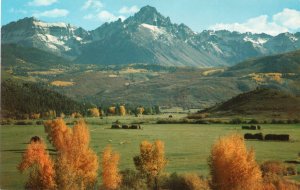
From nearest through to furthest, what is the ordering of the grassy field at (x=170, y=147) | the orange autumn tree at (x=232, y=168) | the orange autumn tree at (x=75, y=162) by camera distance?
the orange autumn tree at (x=232, y=168) → the orange autumn tree at (x=75, y=162) → the grassy field at (x=170, y=147)

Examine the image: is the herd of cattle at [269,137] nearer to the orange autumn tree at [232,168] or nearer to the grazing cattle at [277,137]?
the grazing cattle at [277,137]

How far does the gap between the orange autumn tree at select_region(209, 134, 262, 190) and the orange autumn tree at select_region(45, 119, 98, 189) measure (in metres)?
24.2

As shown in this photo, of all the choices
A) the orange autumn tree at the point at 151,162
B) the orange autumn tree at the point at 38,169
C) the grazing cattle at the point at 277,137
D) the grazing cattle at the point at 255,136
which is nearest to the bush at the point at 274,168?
the orange autumn tree at the point at 151,162

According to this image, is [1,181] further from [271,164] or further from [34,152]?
[271,164]

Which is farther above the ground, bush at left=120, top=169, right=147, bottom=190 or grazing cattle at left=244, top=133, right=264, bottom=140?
grazing cattle at left=244, top=133, right=264, bottom=140

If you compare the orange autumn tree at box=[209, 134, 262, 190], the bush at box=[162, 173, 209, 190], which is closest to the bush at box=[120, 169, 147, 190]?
the bush at box=[162, 173, 209, 190]

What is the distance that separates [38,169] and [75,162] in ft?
34.1

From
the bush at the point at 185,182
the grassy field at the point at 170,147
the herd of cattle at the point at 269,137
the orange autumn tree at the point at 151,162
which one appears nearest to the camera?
the bush at the point at 185,182

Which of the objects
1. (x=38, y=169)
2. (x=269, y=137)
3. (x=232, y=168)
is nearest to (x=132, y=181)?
(x=38, y=169)

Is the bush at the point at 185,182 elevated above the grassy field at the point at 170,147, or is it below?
below

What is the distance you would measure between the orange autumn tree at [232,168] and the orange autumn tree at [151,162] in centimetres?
1415

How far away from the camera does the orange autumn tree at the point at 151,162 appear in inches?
3674

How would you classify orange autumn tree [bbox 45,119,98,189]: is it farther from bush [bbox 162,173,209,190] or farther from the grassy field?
bush [bbox 162,173,209,190]

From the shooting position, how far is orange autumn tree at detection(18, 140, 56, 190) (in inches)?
3342
